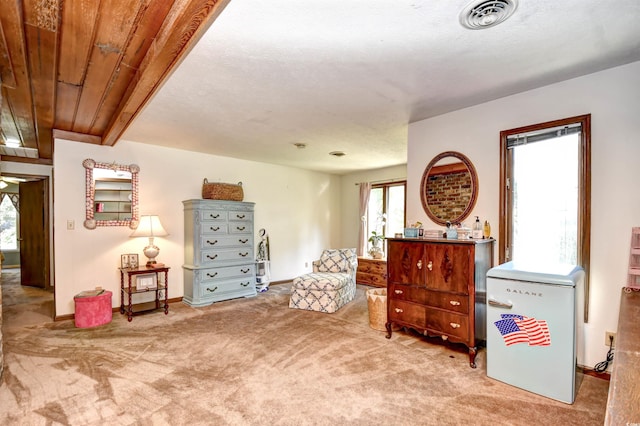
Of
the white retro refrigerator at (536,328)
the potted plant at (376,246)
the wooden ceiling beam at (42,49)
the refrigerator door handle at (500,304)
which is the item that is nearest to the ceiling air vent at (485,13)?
the white retro refrigerator at (536,328)

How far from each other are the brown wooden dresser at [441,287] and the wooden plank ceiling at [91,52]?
2397 mm

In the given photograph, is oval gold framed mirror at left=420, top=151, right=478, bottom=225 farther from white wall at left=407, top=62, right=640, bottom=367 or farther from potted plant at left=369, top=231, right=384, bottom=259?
potted plant at left=369, top=231, right=384, bottom=259

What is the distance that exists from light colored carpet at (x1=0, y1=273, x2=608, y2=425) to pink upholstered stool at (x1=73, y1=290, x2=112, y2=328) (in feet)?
0.50

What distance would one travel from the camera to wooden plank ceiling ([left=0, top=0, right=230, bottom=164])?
5.39ft

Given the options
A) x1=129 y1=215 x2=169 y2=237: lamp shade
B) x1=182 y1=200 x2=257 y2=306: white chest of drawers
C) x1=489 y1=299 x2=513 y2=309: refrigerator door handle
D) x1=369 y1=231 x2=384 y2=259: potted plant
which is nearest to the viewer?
x1=489 y1=299 x2=513 y2=309: refrigerator door handle

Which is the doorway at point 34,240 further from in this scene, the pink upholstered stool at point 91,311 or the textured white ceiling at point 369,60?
the textured white ceiling at point 369,60

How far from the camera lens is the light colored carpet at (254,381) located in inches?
74.9

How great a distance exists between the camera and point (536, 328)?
2.12 m

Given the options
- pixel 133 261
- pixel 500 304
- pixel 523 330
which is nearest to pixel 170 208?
pixel 133 261

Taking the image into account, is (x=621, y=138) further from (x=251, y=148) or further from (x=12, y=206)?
(x=12, y=206)

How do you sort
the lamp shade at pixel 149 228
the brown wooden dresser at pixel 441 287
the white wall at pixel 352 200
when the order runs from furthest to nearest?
the white wall at pixel 352 200 → the lamp shade at pixel 149 228 → the brown wooden dresser at pixel 441 287

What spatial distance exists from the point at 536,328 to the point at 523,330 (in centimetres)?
8

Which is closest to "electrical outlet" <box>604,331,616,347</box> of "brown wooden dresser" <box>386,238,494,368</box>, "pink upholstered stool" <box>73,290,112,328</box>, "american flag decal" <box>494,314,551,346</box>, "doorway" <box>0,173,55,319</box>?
"american flag decal" <box>494,314,551,346</box>

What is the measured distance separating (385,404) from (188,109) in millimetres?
3034
